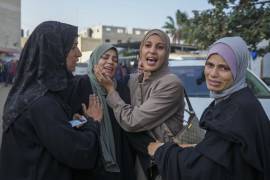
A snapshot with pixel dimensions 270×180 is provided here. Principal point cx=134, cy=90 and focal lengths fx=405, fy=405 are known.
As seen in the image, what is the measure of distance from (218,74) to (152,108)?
0.55 meters

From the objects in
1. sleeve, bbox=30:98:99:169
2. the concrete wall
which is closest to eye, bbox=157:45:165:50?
sleeve, bbox=30:98:99:169

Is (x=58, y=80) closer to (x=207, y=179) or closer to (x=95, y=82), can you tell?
(x=95, y=82)

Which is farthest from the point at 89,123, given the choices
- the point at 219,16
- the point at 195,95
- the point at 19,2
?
the point at 19,2

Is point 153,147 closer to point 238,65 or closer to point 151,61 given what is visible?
point 151,61

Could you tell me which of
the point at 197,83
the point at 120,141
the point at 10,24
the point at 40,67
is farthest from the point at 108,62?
the point at 10,24

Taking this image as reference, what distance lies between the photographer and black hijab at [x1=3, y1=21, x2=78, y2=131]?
2.26 meters

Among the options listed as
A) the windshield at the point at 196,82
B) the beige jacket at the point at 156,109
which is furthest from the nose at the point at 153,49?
the windshield at the point at 196,82

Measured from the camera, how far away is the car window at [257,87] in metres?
6.77

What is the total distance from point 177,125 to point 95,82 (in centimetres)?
63

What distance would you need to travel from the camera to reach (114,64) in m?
2.92

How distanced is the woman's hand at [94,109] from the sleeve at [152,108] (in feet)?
0.27

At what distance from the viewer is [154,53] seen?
274 cm

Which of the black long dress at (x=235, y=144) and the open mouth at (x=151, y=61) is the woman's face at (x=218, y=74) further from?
the open mouth at (x=151, y=61)

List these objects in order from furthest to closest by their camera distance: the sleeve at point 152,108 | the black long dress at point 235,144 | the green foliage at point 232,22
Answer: the green foliage at point 232,22
the sleeve at point 152,108
the black long dress at point 235,144
